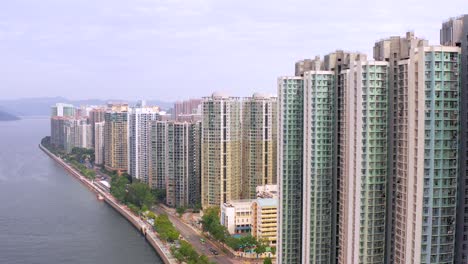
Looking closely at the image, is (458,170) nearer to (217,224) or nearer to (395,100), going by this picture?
(395,100)

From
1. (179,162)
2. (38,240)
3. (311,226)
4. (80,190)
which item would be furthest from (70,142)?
(311,226)

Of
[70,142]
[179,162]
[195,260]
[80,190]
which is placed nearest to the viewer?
[195,260]

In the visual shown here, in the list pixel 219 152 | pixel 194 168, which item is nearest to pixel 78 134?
pixel 194 168

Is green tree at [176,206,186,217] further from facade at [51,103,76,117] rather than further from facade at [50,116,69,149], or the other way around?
facade at [51,103,76,117]

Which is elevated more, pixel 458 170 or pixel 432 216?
pixel 458 170

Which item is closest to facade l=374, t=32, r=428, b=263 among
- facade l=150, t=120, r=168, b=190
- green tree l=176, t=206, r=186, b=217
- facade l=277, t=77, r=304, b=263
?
facade l=277, t=77, r=304, b=263

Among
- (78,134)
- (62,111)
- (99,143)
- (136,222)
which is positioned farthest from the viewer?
(62,111)

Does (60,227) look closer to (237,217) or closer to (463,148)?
(237,217)

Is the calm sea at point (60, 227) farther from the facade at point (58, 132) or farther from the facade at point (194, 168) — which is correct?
the facade at point (58, 132)

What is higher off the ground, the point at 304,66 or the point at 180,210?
the point at 304,66
